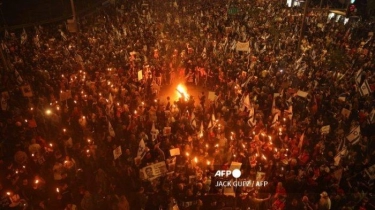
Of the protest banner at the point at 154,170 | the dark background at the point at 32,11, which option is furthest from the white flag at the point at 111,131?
the dark background at the point at 32,11

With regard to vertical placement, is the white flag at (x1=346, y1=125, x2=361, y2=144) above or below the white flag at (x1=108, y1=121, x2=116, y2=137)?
above

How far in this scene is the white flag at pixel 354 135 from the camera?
11203mm

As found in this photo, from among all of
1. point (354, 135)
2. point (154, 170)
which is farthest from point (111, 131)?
point (354, 135)

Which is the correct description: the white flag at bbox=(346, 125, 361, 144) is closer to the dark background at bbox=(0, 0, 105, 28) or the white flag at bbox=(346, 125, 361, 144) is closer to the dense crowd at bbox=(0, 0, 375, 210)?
the dense crowd at bbox=(0, 0, 375, 210)

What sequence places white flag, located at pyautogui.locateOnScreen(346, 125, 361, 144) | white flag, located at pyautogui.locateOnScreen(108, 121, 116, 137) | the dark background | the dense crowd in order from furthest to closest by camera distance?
the dark background, white flag, located at pyautogui.locateOnScreen(108, 121, 116, 137), white flag, located at pyautogui.locateOnScreen(346, 125, 361, 144), the dense crowd

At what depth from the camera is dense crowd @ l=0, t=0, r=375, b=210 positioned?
986 centimetres

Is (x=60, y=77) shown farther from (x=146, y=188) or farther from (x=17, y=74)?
(x=146, y=188)

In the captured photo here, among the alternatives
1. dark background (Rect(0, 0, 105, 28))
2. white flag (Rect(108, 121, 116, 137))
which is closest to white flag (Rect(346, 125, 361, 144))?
white flag (Rect(108, 121, 116, 137))

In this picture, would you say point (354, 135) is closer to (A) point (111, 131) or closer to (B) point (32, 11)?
(A) point (111, 131)

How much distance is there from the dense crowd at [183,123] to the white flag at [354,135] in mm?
51

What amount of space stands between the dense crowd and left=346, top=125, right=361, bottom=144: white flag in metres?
0.05

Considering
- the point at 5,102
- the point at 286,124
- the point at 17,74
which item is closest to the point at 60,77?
the point at 17,74

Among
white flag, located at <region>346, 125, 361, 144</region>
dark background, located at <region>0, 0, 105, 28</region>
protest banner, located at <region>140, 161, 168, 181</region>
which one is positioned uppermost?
dark background, located at <region>0, 0, 105, 28</region>

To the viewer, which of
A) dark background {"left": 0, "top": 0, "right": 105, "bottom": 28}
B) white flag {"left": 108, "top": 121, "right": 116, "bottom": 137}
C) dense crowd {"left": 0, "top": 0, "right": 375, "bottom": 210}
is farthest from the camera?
dark background {"left": 0, "top": 0, "right": 105, "bottom": 28}
